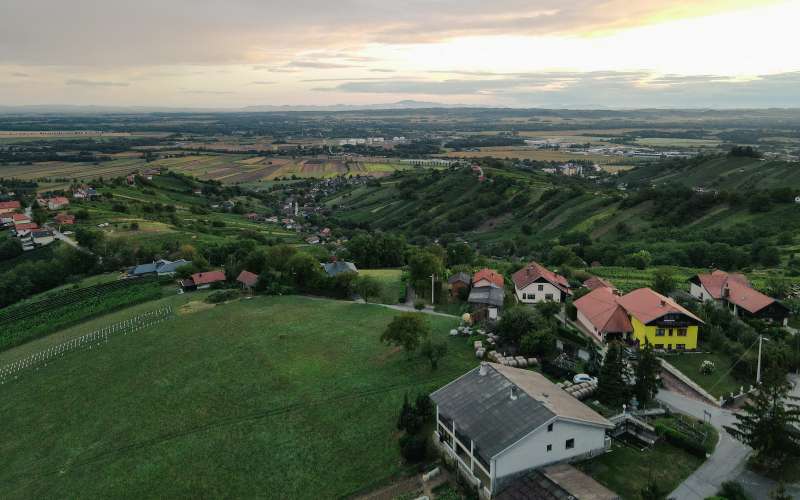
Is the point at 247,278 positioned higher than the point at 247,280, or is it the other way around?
the point at 247,278

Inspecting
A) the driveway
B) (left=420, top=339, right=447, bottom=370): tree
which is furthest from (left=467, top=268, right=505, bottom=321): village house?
the driveway

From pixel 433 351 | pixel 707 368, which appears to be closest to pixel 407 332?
pixel 433 351

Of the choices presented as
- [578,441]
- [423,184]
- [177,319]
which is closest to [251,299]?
[177,319]

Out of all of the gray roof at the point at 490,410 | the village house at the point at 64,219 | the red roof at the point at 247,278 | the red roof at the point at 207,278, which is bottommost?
the red roof at the point at 207,278

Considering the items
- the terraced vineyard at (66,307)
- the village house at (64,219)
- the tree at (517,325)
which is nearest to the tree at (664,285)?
the tree at (517,325)

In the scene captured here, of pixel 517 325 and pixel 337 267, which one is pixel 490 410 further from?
pixel 337 267

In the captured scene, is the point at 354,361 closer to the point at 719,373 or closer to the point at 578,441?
the point at 578,441

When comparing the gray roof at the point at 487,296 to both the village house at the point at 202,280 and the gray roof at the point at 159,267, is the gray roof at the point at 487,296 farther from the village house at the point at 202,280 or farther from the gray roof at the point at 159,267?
the gray roof at the point at 159,267

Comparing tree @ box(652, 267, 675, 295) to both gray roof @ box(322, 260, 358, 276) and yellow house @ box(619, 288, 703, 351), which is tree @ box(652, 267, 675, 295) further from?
gray roof @ box(322, 260, 358, 276)
